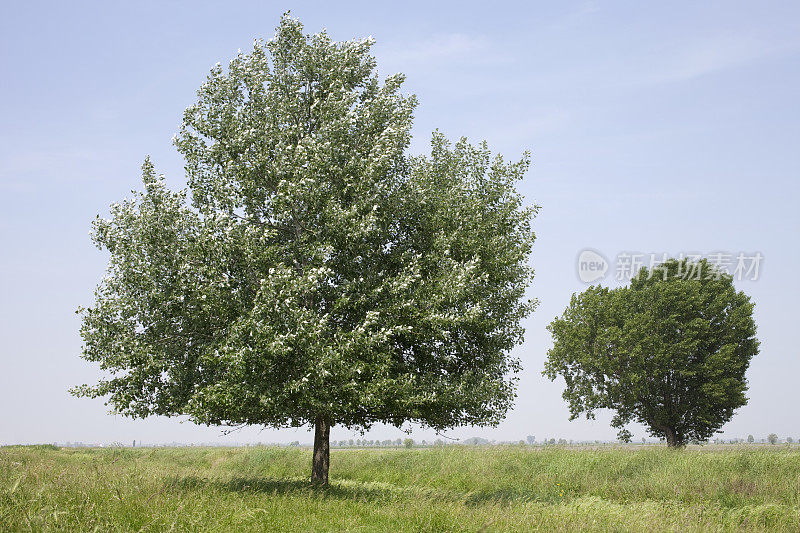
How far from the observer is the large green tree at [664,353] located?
163ft

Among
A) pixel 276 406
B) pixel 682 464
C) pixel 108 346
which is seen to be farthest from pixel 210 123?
pixel 682 464

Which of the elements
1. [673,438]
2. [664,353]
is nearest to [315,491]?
[664,353]

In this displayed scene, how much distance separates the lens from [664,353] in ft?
162

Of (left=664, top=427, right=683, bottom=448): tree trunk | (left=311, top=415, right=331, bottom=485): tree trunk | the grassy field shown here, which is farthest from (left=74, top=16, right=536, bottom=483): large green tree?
(left=664, top=427, right=683, bottom=448): tree trunk

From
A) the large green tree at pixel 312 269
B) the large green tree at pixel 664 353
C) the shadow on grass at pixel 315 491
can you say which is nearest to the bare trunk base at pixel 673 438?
the large green tree at pixel 664 353

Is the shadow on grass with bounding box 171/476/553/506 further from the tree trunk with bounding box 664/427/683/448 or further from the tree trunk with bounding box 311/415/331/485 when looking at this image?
the tree trunk with bounding box 664/427/683/448

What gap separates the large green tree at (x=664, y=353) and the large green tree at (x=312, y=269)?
31.0 metres

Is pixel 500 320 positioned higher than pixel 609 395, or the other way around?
pixel 500 320

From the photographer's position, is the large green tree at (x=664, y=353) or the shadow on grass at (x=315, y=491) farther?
the large green tree at (x=664, y=353)

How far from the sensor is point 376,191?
21.5m

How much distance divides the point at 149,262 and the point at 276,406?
6.92 m

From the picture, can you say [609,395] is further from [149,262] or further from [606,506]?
[149,262]

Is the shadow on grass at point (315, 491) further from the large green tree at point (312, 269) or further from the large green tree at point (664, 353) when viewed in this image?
the large green tree at point (664, 353)

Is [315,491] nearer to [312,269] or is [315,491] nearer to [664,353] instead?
[312,269]
